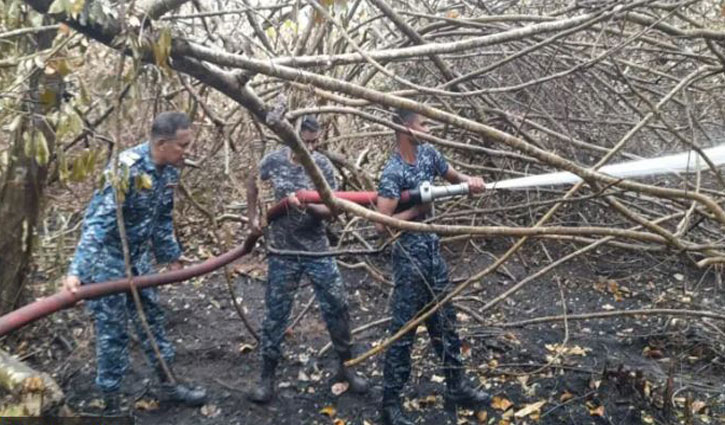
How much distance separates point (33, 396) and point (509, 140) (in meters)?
1.74

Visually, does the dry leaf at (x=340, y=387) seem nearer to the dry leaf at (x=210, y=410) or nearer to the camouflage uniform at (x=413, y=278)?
the camouflage uniform at (x=413, y=278)

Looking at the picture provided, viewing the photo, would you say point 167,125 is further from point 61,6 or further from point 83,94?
point 61,6

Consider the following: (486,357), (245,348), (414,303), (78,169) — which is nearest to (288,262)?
(414,303)

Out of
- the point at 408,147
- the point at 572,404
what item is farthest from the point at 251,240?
the point at 572,404

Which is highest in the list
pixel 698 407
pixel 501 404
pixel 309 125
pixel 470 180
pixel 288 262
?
pixel 309 125

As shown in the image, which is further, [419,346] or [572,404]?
[419,346]

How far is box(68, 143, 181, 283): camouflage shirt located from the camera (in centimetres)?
333

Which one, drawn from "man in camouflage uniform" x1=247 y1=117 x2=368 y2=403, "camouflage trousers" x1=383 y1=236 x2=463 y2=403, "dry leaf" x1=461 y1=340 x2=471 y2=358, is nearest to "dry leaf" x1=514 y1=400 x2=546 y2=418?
"camouflage trousers" x1=383 y1=236 x2=463 y2=403

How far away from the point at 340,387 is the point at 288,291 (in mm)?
765

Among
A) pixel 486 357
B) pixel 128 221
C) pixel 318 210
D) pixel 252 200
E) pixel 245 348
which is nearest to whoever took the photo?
pixel 128 221

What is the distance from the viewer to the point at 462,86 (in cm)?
526

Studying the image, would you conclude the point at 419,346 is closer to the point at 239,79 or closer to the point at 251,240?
the point at 251,240

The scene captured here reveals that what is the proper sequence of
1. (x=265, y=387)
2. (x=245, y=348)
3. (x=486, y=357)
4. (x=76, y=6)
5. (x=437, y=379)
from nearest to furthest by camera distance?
(x=76, y=6), (x=265, y=387), (x=437, y=379), (x=486, y=357), (x=245, y=348)

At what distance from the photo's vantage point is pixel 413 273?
356cm
